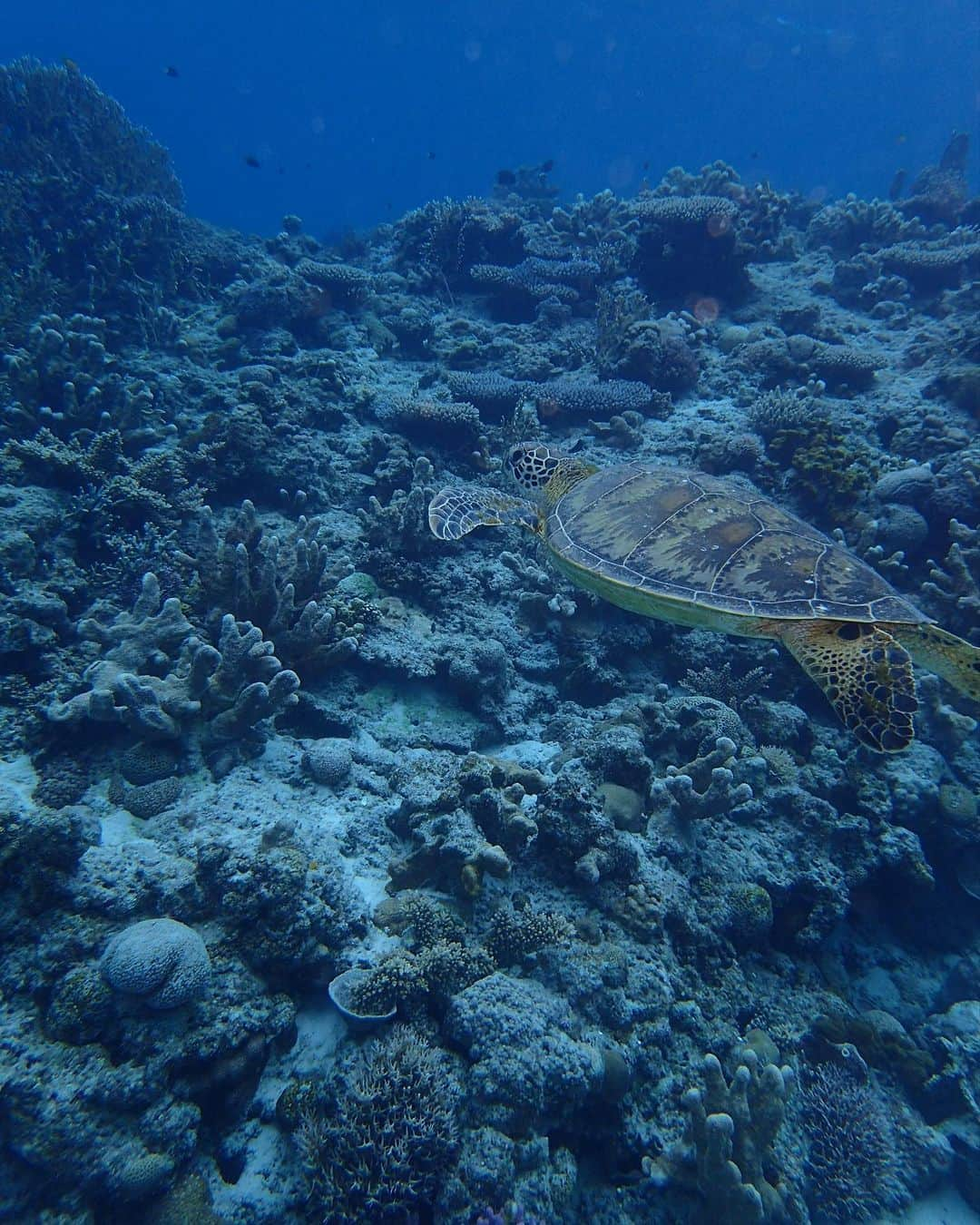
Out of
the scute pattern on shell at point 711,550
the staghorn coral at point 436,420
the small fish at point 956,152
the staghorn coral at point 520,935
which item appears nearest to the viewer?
the staghorn coral at point 520,935

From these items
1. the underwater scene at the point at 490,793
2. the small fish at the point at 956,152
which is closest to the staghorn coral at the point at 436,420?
the underwater scene at the point at 490,793

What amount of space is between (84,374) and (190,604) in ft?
13.1

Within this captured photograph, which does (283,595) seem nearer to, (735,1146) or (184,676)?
(184,676)

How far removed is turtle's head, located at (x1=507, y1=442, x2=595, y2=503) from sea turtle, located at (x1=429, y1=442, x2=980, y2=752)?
300 millimetres

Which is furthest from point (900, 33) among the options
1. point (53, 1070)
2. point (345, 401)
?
point (53, 1070)

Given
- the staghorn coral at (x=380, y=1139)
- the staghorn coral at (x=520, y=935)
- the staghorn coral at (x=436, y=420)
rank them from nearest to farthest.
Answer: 1. the staghorn coral at (x=380, y=1139)
2. the staghorn coral at (x=520, y=935)
3. the staghorn coral at (x=436, y=420)

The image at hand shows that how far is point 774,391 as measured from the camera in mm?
7582

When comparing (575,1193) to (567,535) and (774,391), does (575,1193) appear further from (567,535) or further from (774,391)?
(774,391)

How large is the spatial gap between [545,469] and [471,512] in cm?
127

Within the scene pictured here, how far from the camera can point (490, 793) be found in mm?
3521

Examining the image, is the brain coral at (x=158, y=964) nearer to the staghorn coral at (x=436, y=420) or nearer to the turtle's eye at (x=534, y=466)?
the turtle's eye at (x=534, y=466)

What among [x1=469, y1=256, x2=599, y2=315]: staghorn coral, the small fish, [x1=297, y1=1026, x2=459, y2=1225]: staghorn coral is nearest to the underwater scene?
[x1=297, y1=1026, x2=459, y2=1225]: staghorn coral

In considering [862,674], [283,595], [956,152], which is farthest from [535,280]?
[956,152]

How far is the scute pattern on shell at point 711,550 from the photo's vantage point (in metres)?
4.10
